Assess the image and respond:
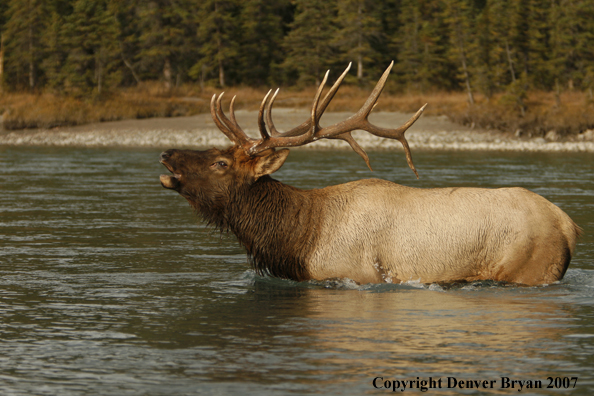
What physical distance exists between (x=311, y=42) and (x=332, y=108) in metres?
24.8

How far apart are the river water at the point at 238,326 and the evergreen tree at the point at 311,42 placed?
2462 inches

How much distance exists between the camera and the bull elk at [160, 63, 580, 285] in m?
8.45

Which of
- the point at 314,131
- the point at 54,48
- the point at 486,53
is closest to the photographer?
the point at 314,131

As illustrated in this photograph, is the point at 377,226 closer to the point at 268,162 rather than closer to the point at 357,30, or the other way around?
the point at 268,162

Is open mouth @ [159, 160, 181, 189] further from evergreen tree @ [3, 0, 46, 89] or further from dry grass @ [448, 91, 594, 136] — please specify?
evergreen tree @ [3, 0, 46, 89]

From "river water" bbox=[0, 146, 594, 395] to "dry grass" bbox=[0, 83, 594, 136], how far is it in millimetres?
29959

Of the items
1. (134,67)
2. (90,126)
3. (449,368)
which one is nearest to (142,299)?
(449,368)

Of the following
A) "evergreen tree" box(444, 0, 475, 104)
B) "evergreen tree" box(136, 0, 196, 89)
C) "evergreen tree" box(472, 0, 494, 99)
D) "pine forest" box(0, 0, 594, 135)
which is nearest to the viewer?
"evergreen tree" box(472, 0, 494, 99)

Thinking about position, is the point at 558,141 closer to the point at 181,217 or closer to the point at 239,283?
the point at 181,217

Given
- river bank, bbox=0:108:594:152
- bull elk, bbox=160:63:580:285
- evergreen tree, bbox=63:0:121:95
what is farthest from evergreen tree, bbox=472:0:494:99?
bull elk, bbox=160:63:580:285

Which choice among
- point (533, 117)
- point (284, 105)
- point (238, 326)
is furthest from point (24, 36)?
point (238, 326)

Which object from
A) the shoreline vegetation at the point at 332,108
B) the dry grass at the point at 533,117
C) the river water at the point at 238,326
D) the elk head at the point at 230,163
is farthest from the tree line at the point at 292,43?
the elk head at the point at 230,163

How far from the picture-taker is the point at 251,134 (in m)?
38.3

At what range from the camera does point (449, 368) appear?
5852mm
